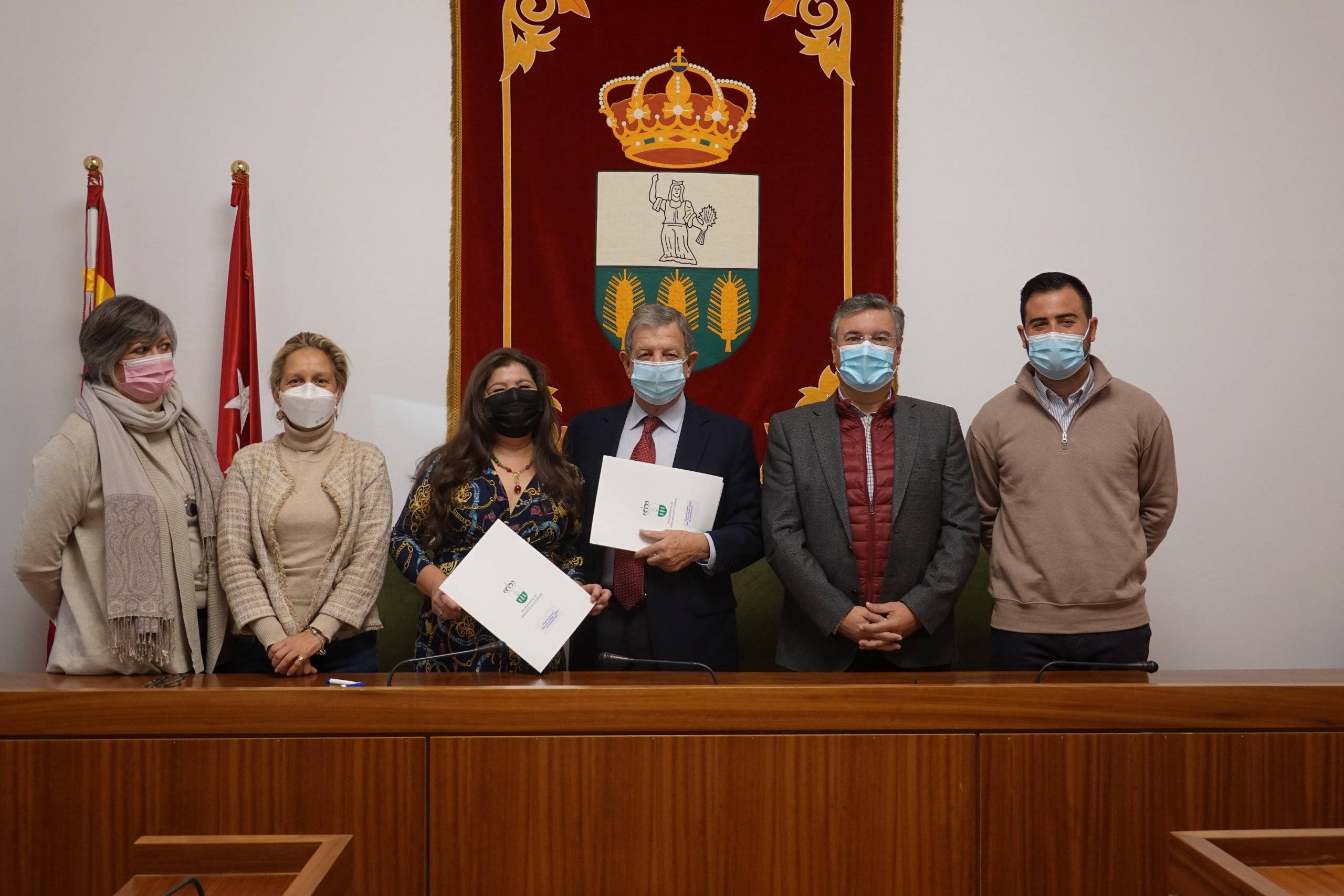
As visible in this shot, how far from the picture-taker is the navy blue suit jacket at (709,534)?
250cm

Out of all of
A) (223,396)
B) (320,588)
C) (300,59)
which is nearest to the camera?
(320,588)

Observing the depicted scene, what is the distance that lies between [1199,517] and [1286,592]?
43 centimetres

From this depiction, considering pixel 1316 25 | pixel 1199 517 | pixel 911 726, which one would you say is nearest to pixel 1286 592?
pixel 1199 517

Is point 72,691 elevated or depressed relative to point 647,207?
depressed

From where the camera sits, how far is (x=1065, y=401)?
2.59 meters

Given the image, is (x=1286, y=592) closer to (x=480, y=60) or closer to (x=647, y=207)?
(x=647, y=207)

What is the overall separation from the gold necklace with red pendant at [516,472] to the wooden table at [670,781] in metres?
0.66

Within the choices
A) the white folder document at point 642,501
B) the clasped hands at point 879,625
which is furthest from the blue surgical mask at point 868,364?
the clasped hands at point 879,625

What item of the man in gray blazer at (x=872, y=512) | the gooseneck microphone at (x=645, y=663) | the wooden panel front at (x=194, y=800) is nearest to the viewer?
the wooden panel front at (x=194, y=800)

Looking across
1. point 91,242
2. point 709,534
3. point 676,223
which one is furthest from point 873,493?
point 91,242

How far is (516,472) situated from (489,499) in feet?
0.39

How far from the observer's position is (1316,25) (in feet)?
12.4

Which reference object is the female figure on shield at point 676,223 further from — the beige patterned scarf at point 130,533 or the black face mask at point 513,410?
the beige patterned scarf at point 130,533

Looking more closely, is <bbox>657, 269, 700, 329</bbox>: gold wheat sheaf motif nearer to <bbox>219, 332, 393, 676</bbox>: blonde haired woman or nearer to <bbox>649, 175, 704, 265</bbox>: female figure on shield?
<bbox>649, 175, 704, 265</bbox>: female figure on shield
